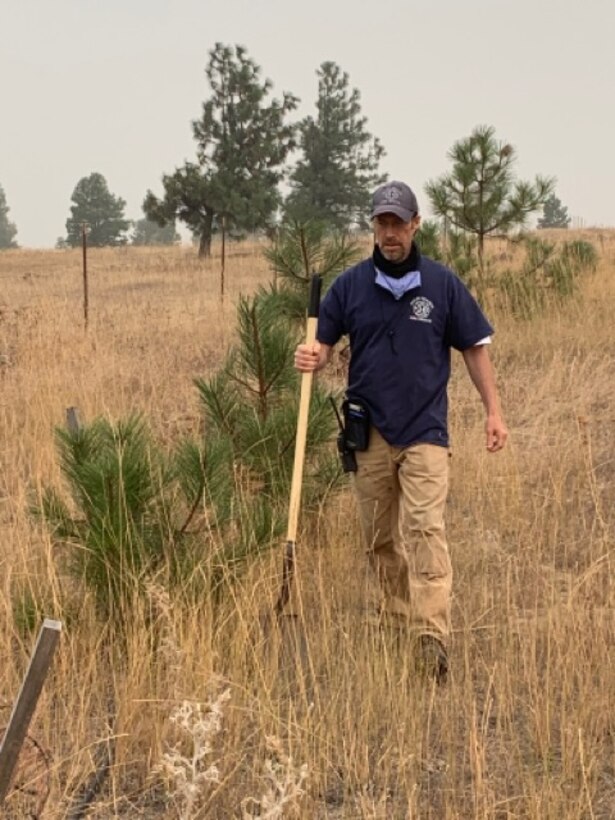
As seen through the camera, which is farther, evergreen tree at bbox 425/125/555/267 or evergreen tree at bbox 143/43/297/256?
evergreen tree at bbox 143/43/297/256

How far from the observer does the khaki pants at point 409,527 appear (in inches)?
125

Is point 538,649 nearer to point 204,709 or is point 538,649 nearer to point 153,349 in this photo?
point 204,709

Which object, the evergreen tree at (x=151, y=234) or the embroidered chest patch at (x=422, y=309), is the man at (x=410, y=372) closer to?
the embroidered chest patch at (x=422, y=309)

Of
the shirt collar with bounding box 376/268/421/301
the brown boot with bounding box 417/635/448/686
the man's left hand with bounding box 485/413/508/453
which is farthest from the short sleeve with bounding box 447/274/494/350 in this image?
the brown boot with bounding box 417/635/448/686

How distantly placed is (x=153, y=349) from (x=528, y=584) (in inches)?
240

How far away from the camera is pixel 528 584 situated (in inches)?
152

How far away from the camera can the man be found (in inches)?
127

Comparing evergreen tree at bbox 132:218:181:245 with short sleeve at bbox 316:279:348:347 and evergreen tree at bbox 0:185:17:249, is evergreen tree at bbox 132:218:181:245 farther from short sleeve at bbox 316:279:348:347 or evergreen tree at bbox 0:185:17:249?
short sleeve at bbox 316:279:348:347

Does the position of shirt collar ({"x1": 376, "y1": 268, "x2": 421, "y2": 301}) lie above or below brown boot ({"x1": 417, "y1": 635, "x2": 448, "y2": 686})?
above

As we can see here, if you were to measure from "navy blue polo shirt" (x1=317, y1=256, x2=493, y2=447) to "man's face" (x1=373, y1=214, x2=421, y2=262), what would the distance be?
0.11 metres

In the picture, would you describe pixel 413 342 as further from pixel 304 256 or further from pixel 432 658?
pixel 304 256

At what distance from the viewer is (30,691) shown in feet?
6.14

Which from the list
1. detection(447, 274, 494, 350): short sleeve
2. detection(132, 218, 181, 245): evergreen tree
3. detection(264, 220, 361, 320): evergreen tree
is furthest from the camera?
detection(132, 218, 181, 245): evergreen tree

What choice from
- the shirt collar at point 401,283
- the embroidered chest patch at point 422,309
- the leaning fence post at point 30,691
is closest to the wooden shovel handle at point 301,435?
the shirt collar at point 401,283
